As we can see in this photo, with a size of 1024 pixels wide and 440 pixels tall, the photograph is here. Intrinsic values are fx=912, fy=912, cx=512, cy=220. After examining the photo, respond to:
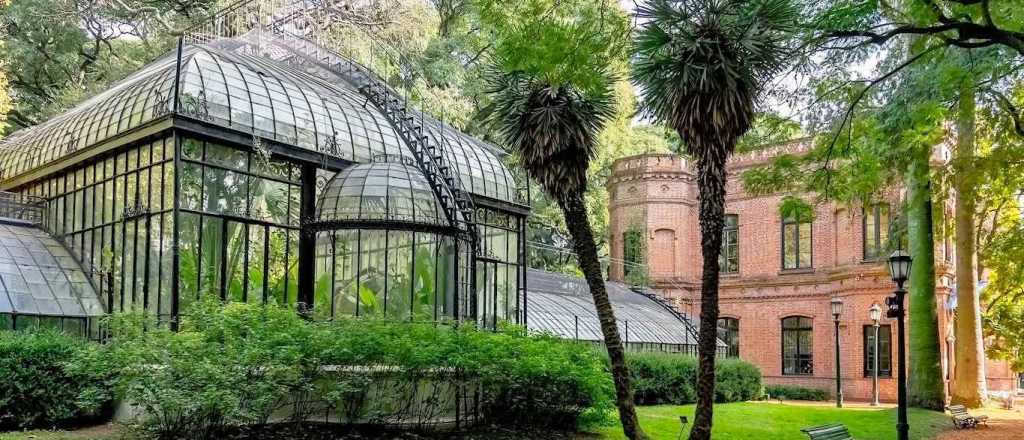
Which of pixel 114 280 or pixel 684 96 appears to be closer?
pixel 684 96

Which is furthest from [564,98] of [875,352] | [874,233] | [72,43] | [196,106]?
[72,43]

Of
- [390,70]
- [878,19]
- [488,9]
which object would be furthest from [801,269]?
[488,9]

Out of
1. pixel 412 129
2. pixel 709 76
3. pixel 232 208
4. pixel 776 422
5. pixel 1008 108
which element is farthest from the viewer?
pixel 776 422

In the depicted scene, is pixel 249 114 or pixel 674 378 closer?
pixel 249 114

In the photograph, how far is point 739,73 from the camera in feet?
41.4

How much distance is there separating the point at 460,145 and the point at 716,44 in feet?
30.9

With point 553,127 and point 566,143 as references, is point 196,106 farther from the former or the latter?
point 566,143

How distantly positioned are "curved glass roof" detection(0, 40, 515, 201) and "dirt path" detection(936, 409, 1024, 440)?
1095 centimetres

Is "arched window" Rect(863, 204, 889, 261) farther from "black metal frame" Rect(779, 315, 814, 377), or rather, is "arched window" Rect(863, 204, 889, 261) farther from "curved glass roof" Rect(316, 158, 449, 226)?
"curved glass roof" Rect(316, 158, 449, 226)

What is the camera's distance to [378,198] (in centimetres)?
1634

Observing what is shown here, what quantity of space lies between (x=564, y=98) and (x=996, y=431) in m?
13.6

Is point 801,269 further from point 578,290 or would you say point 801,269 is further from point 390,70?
point 390,70

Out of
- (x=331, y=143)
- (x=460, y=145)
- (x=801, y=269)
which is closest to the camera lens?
(x=331, y=143)

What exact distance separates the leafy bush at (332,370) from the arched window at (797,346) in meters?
20.9
